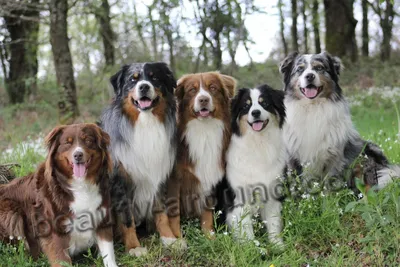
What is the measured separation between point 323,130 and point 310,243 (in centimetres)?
134

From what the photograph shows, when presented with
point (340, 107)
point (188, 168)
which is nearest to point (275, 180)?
point (188, 168)

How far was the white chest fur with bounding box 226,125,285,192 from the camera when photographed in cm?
434

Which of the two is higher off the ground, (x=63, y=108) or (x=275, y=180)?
(x=63, y=108)

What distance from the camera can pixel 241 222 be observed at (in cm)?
420

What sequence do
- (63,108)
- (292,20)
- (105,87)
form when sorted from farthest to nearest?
(292,20) < (105,87) < (63,108)

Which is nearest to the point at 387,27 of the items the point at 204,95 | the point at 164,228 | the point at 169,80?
the point at 204,95

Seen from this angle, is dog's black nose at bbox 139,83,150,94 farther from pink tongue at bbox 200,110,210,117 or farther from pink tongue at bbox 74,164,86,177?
pink tongue at bbox 74,164,86,177

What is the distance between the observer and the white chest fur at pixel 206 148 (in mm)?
4398

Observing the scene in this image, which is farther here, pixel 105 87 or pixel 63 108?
pixel 105 87

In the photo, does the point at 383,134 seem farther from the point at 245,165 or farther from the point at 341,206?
the point at 245,165

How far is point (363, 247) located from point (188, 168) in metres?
1.85

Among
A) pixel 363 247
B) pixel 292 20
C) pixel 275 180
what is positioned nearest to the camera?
pixel 363 247

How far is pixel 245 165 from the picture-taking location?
435cm

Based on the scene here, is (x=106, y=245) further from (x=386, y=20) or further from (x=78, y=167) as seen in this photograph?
(x=386, y=20)
